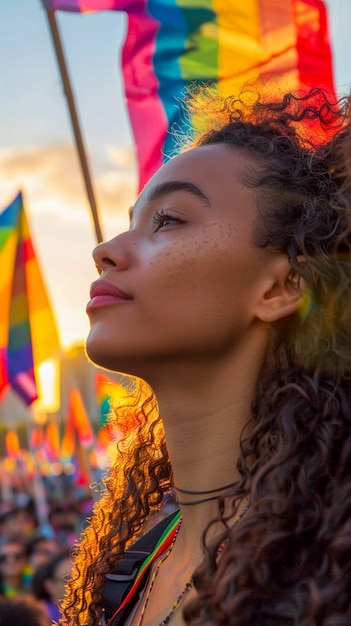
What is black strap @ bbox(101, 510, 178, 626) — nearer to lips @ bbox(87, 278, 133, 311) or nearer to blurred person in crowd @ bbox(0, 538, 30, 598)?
lips @ bbox(87, 278, 133, 311)

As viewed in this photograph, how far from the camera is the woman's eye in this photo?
7.26 ft

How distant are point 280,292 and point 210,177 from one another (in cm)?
37

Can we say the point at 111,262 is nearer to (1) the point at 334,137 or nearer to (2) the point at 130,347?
(2) the point at 130,347

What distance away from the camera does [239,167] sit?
2281 millimetres

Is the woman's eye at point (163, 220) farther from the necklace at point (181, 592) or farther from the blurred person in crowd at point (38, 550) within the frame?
the blurred person in crowd at point (38, 550)

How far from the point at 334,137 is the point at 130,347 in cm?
79

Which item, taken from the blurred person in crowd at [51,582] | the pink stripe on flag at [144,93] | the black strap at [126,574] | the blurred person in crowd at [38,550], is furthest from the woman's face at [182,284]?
the blurred person in crowd at [38,550]

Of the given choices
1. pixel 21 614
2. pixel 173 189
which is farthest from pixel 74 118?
pixel 173 189

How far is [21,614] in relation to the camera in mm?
4633

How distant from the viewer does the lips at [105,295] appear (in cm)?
214

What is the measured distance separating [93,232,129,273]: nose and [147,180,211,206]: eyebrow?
0.52 feet

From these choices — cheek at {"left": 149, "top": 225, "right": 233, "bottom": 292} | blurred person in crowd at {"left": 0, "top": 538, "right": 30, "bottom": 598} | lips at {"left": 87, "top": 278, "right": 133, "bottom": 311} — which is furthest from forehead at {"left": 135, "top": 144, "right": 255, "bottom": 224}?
blurred person in crowd at {"left": 0, "top": 538, "right": 30, "bottom": 598}

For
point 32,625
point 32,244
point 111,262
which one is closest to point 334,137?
point 111,262

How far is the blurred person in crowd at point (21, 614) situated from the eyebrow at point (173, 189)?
3098mm
